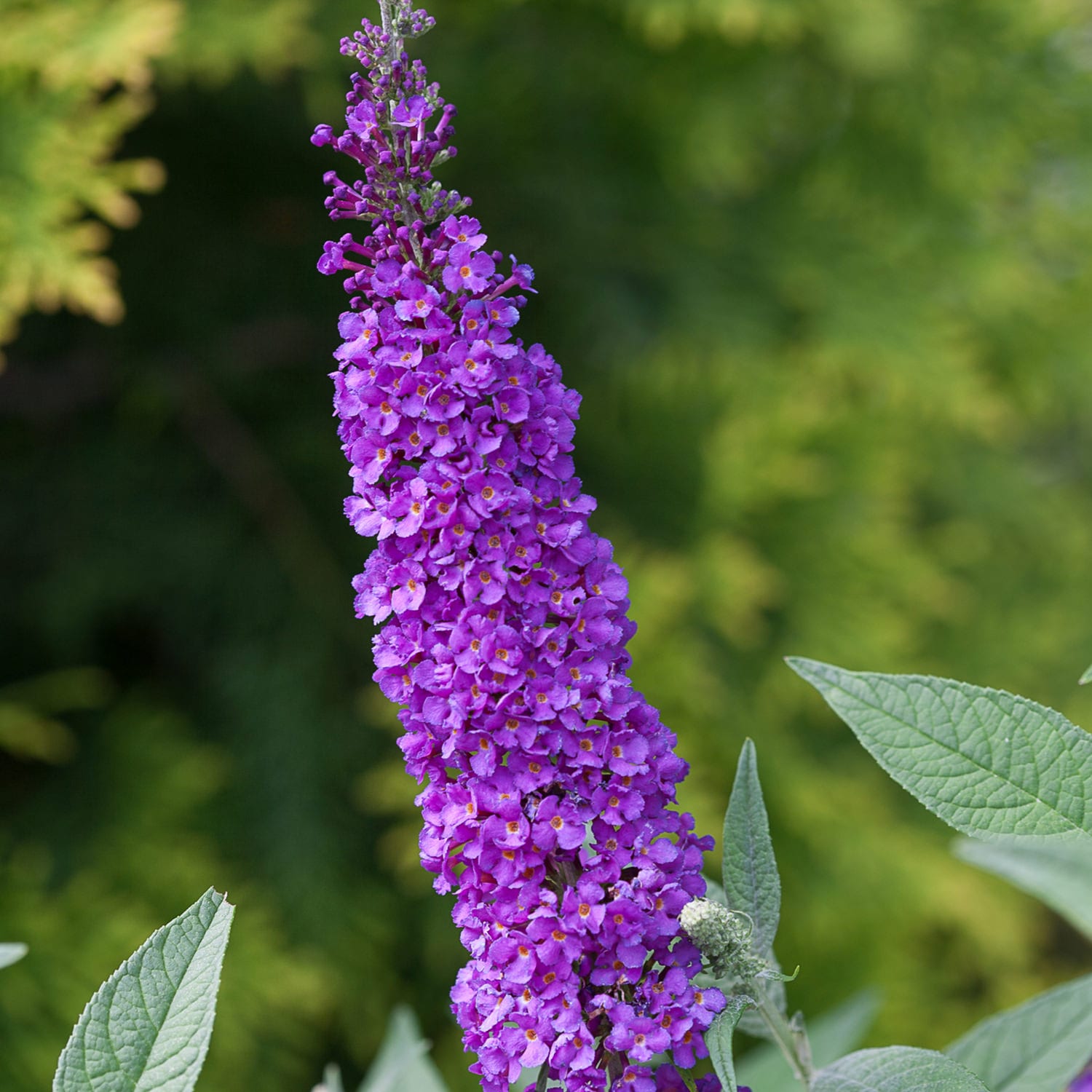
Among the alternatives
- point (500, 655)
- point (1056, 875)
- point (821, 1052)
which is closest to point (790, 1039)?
point (1056, 875)

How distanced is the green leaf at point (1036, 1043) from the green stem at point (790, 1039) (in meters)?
0.20

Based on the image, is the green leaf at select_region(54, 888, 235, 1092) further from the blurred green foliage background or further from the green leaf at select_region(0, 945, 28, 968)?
the blurred green foliage background

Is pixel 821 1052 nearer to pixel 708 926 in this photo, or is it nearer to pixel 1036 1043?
pixel 1036 1043

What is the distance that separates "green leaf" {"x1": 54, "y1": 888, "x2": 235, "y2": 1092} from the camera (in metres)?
0.73

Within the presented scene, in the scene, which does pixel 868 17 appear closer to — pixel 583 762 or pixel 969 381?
pixel 969 381

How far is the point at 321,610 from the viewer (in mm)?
2859

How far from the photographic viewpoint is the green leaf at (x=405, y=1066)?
1.01m

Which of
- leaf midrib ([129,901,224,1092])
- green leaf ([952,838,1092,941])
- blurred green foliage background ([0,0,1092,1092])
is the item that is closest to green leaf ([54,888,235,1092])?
leaf midrib ([129,901,224,1092])

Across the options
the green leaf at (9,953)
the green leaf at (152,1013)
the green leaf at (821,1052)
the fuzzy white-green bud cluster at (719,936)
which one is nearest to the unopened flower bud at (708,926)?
the fuzzy white-green bud cluster at (719,936)

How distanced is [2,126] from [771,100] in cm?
199

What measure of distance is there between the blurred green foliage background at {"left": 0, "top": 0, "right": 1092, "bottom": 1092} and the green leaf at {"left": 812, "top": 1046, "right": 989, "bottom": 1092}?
166 centimetres

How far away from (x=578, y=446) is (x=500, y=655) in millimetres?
2302

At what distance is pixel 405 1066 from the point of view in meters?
0.96

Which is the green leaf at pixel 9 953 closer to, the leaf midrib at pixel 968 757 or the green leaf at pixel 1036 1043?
the leaf midrib at pixel 968 757
